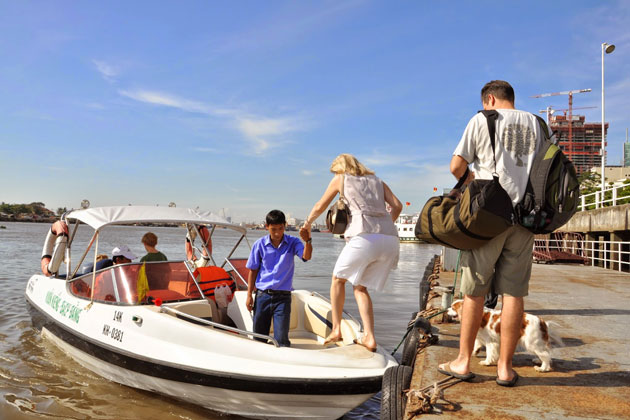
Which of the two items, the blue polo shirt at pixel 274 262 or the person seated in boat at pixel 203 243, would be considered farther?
the person seated in boat at pixel 203 243

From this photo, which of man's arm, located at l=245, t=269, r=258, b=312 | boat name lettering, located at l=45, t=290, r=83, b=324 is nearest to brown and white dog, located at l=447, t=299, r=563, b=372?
man's arm, located at l=245, t=269, r=258, b=312

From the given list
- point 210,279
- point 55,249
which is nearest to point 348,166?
point 210,279

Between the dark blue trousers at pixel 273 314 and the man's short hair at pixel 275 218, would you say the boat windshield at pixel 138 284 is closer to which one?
the dark blue trousers at pixel 273 314

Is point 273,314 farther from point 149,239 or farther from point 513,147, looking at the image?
point 149,239

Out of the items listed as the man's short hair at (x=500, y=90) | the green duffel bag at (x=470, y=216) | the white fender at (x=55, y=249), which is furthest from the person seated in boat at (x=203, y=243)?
the man's short hair at (x=500, y=90)

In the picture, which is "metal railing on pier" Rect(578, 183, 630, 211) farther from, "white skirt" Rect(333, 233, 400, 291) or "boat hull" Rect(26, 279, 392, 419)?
"boat hull" Rect(26, 279, 392, 419)

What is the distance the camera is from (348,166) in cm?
466

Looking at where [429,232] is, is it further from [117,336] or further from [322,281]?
[322,281]

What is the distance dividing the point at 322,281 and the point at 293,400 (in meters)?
17.7

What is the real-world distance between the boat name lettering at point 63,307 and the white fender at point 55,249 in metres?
0.66

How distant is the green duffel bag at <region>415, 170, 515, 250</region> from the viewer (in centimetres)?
318

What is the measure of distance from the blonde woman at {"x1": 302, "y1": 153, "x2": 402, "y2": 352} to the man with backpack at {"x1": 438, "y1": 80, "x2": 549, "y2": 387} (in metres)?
1.14

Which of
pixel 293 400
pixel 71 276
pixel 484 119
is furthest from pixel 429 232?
pixel 71 276

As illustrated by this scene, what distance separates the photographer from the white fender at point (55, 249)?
812cm
